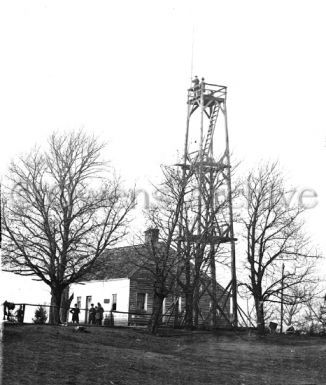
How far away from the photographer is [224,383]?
15016 mm

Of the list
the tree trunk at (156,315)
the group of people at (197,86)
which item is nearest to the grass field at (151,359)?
the tree trunk at (156,315)

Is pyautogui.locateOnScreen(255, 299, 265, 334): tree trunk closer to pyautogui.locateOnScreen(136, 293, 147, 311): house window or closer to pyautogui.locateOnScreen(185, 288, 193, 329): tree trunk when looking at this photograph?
pyautogui.locateOnScreen(185, 288, 193, 329): tree trunk

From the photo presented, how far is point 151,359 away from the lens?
709 inches

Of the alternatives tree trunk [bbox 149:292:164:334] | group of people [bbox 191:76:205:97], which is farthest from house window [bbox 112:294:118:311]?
group of people [bbox 191:76:205:97]

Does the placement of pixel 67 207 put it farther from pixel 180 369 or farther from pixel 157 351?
pixel 180 369

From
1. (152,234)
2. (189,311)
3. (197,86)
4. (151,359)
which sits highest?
(197,86)

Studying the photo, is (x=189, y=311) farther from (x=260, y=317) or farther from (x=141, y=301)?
(x=141, y=301)

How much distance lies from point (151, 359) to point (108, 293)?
26619 millimetres

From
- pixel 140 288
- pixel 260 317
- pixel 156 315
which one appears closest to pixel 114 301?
pixel 140 288

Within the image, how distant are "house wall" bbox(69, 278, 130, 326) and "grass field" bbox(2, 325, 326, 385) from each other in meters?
14.0

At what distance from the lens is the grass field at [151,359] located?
1373 centimetres

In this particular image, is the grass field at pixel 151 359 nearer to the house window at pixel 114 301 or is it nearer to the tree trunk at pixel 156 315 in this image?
the tree trunk at pixel 156 315

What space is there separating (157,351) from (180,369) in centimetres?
525

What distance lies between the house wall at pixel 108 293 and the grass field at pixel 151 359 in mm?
14033
